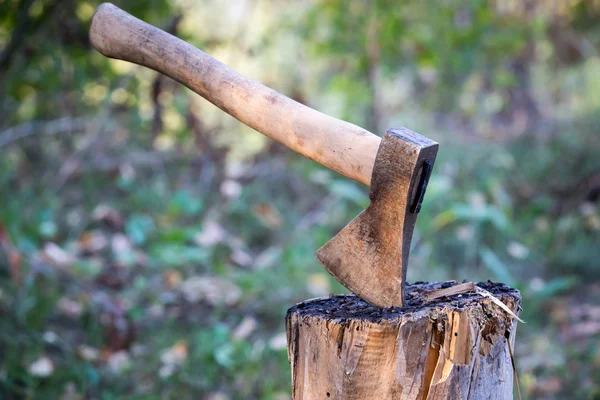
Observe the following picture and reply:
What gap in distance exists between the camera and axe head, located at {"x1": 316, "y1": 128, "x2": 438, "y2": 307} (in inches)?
49.1

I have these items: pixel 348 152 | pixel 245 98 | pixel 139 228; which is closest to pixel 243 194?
pixel 139 228

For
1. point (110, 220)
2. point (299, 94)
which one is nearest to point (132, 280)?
point (110, 220)

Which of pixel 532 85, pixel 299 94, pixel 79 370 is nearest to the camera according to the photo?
pixel 79 370

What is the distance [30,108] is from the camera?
4586 millimetres

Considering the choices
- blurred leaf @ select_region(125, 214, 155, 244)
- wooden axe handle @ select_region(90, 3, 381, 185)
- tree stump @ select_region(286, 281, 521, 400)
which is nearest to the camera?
tree stump @ select_region(286, 281, 521, 400)

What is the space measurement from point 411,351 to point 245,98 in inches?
30.1

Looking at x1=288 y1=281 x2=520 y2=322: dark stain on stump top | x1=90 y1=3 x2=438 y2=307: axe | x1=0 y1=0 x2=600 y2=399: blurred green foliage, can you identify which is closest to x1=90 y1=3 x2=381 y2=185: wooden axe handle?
x1=90 y1=3 x2=438 y2=307: axe

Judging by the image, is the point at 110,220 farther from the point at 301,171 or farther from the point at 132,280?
the point at 301,171

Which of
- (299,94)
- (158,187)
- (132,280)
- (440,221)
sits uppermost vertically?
(299,94)

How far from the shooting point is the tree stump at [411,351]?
1215 millimetres

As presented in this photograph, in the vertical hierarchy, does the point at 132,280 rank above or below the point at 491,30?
below

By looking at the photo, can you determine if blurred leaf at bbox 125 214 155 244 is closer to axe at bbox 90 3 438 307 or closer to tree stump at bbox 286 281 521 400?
axe at bbox 90 3 438 307

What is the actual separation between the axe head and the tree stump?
0.07 m

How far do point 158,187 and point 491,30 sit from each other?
320cm
